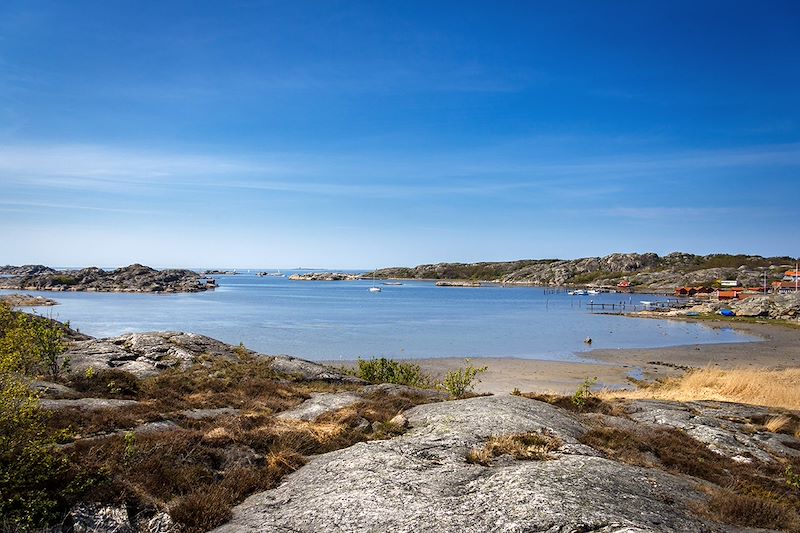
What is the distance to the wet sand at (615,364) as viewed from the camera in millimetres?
42938

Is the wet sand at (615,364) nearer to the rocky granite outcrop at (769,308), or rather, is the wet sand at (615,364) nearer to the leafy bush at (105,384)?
the leafy bush at (105,384)

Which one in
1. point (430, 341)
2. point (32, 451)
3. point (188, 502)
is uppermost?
point (32, 451)

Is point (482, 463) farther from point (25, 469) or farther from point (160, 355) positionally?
point (160, 355)

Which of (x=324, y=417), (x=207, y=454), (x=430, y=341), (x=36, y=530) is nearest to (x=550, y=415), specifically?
(x=324, y=417)

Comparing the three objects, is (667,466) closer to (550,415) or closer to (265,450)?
(550,415)

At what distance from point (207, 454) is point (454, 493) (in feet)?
19.9

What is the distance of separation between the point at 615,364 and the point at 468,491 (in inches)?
2051

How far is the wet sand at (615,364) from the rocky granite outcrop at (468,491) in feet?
78.8

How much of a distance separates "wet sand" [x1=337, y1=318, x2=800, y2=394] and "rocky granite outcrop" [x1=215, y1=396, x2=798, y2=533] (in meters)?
24.0

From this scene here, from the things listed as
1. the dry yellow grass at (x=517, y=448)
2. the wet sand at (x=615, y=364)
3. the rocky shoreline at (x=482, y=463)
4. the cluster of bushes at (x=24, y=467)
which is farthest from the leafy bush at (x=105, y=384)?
the wet sand at (x=615, y=364)

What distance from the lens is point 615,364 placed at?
55531mm

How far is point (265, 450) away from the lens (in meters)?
12.7

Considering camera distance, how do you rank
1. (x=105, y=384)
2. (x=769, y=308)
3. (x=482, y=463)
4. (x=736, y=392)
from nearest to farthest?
(x=482, y=463)
(x=105, y=384)
(x=736, y=392)
(x=769, y=308)

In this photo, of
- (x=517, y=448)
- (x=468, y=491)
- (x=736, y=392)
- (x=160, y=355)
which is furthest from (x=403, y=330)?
(x=468, y=491)
